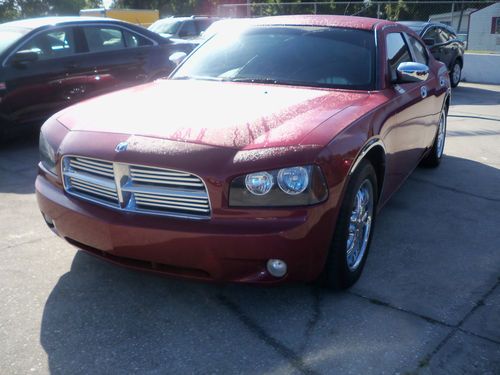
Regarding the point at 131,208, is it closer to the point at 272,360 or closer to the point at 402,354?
the point at 272,360

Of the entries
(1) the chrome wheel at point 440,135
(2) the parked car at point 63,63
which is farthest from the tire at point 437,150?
(2) the parked car at point 63,63

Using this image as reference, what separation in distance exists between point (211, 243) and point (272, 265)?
34cm

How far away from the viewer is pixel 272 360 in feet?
8.57

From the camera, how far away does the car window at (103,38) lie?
7555 millimetres

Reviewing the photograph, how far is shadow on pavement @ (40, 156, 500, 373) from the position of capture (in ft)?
8.60

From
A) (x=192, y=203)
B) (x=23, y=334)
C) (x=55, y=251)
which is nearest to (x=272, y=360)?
(x=192, y=203)

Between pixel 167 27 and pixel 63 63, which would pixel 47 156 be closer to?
pixel 63 63

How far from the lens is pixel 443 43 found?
41.7ft

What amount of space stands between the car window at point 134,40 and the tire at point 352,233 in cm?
568

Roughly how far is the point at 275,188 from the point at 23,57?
5148 millimetres

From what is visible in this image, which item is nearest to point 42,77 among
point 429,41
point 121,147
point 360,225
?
point 121,147

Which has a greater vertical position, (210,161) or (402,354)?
(210,161)

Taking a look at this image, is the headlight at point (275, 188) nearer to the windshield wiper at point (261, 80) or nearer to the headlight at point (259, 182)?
the headlight at point (259, 182)

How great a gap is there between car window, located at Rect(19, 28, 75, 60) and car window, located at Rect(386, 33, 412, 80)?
4.48 metres
